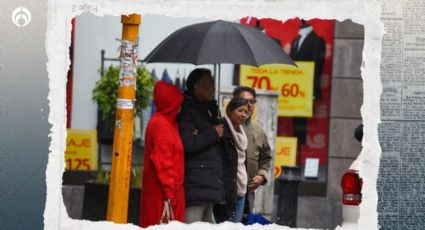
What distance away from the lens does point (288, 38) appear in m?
13.4

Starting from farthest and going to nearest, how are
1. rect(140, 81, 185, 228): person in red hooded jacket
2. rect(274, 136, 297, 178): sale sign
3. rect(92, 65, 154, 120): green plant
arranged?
rect(274, 136, 297, 178): sale sign → rect(92, 65, 154, 120): green plant → rect(140, 81, 185, 228): person in red hooded jacket

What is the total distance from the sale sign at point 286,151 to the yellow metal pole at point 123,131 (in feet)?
17.6

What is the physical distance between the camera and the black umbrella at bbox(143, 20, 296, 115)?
8242 mm

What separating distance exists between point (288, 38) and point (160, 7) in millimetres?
5889

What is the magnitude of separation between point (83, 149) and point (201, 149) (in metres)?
5.62

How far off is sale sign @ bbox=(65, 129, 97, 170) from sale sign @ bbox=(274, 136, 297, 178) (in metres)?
2.44

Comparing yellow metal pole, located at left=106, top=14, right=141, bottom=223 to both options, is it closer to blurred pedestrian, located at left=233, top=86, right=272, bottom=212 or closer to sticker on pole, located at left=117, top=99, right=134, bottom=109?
sticker on pole, located at left=117, top=99, right=134, bottom=109

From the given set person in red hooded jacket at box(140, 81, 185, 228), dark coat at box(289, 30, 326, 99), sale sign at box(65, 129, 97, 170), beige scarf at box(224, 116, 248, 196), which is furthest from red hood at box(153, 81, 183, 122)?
dark coat at box(289, 30, 326, 99)

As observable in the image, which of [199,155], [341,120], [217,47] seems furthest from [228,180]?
[341,120]

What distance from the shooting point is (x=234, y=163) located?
329 inches

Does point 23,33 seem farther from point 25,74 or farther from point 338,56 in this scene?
point 338,56

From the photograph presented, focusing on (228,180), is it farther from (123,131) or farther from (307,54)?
(307,54)

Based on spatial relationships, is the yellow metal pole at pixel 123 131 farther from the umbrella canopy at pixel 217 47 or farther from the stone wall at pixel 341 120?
the stone wall at pixel 341 120

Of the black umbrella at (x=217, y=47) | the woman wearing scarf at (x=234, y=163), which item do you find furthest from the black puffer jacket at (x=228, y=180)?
the black umbrella at (x=217, y=47)
